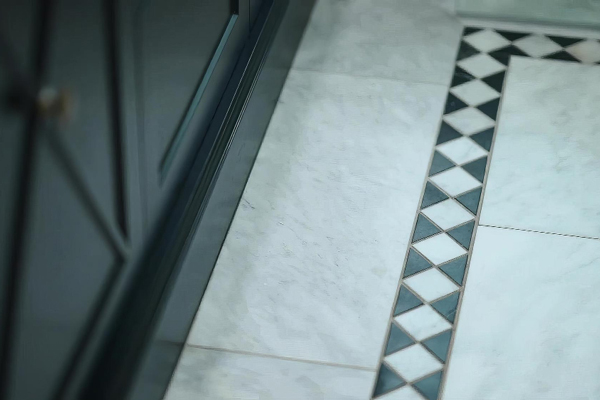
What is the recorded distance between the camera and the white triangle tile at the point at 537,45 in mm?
3109

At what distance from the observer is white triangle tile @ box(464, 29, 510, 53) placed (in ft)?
10.3

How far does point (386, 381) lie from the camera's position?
2043mm

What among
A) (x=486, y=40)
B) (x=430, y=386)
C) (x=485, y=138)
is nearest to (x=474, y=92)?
(x=485, y=138)

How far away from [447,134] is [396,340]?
0.91 m

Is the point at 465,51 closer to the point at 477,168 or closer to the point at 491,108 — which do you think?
the point at 491,108

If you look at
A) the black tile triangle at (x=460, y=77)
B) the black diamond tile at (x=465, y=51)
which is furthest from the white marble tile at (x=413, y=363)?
the black diamond tile at (x=465, y=51)

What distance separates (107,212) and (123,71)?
278mm

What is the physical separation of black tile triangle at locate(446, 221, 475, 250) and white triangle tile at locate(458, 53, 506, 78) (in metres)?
0.80

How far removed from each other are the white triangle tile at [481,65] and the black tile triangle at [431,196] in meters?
0.66

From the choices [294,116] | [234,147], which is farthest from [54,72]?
[294,116]

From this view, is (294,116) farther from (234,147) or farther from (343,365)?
(343,365)

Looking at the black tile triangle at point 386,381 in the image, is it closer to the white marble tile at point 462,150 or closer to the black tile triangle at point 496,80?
the white marble tile at point 462,150

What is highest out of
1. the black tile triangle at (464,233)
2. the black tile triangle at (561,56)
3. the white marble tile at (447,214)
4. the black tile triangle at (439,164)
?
the black tile triangle at (561,56)

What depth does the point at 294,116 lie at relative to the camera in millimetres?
2818
